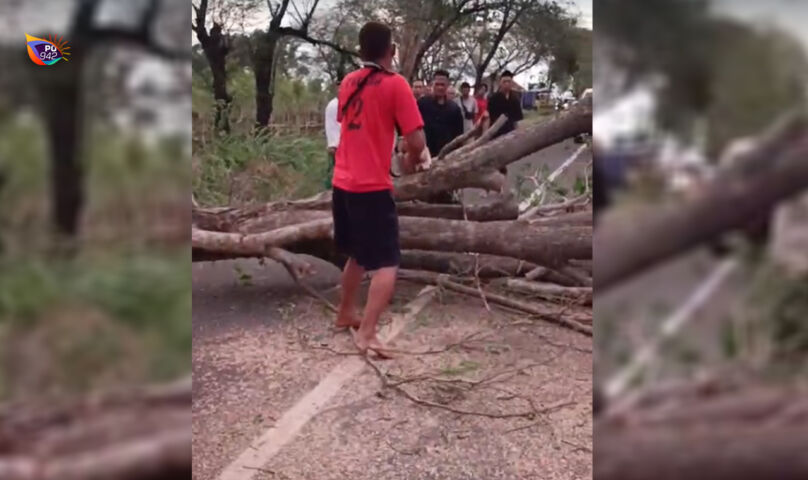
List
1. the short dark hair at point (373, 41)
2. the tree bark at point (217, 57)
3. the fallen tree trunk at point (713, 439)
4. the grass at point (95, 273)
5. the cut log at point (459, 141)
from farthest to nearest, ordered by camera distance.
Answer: the cut log at point (459, 141) → the short dark hair at point (373, 41) → the tree bark at point (217, 57) → the fallen tree trunk at point (713, 439) → the grass at point (95, 273)

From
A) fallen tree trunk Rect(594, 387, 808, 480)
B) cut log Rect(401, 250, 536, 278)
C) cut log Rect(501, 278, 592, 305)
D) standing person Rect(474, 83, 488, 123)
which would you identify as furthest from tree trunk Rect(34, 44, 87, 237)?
cut log Rect(501, 278, 592, 305)

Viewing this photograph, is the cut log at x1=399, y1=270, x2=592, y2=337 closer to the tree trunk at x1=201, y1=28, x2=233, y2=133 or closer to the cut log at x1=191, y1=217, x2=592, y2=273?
the cut log at x1=191, y1=217, x2=592, y2=273

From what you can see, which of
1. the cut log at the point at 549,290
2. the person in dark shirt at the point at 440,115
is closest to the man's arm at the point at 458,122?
the person in dark shirt at the point at 440,115

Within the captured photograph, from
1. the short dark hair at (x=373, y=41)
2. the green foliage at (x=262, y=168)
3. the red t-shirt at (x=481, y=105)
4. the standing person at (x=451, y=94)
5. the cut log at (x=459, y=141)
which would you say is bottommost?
the green foliage at (x=262, y=168)

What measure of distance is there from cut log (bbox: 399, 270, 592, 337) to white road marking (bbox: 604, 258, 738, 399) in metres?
0.79

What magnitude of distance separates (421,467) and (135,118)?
1.07 m

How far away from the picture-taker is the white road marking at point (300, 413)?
1494 mm

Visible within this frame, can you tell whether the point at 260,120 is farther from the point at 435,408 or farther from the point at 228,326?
the point at 435,408

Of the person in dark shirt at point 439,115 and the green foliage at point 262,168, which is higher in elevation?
the person in dark shirt at point 439,115

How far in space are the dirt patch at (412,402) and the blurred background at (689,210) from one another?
0.57m

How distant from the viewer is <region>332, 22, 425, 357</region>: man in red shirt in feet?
4.94

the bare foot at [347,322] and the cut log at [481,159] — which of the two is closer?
the cut log at [481,159]

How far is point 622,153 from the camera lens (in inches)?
35.4

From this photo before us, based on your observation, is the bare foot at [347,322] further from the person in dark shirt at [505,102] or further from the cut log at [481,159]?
the person in dark shirt at [505,102]
